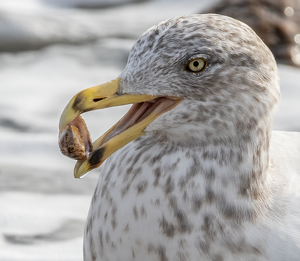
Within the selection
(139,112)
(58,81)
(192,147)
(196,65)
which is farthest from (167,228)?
(58,81)

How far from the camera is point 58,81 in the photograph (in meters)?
4.46

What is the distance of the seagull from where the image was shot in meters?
1.93

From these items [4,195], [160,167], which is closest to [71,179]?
[4,195]

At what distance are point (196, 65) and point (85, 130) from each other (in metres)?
0.48

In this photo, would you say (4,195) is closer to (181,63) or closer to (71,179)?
(71,179)

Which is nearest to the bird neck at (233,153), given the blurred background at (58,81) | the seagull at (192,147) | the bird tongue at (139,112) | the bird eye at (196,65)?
the seagull at (192,147)

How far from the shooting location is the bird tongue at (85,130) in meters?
1.98

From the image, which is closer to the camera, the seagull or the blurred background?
the seagull

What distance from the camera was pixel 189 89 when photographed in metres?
1.94

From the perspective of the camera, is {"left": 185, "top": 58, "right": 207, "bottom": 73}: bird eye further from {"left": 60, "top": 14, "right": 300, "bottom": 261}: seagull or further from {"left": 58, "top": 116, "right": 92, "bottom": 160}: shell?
{"left": 58, "top": 116, "right": 92, "bottom": 160}: shell

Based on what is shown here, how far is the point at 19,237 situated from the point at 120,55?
236 cm

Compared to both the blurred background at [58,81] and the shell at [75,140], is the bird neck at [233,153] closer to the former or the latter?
the shell at [75,140]

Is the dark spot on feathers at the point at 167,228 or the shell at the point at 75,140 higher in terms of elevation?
the shell at the point at 75,140

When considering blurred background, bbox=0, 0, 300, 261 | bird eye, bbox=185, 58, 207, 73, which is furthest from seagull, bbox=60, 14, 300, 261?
blurred background, bbox=0, 0, 300, 261
